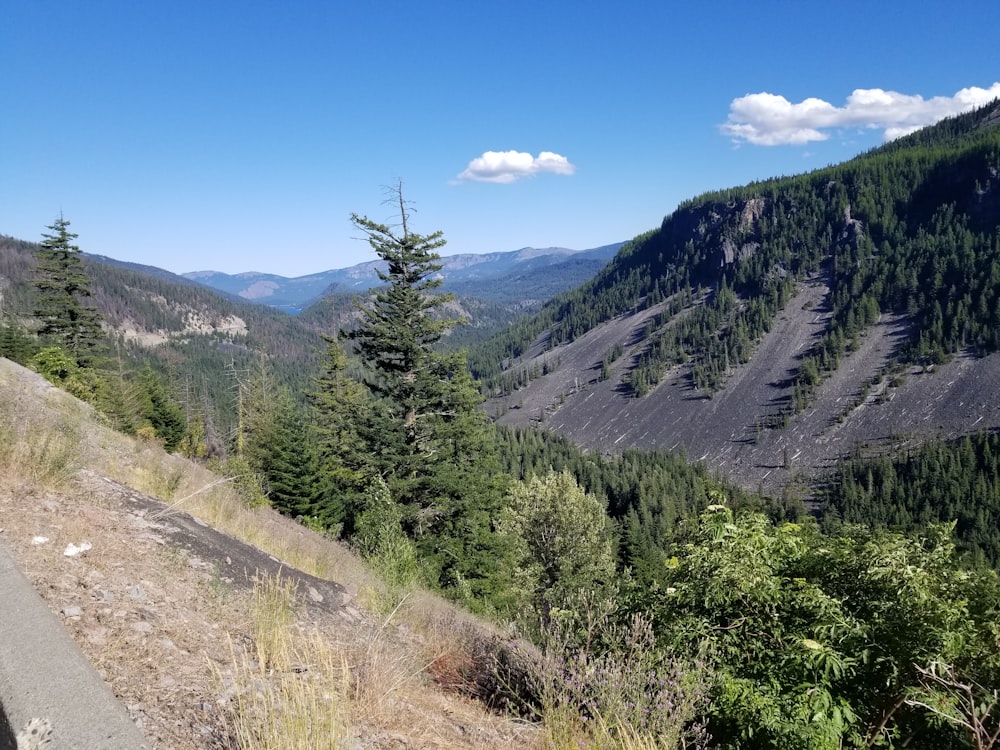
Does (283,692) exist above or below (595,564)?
above

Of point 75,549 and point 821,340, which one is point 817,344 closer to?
point 821,340

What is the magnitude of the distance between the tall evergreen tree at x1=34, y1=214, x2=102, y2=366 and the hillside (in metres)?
25.8

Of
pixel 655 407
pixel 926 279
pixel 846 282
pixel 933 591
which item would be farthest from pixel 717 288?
pixel 933 591

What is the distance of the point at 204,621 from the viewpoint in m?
4.56

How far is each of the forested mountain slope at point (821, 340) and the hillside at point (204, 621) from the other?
350 feet

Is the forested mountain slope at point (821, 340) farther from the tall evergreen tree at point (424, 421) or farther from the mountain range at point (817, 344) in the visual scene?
the tall evergreen tree at point (424, 421)

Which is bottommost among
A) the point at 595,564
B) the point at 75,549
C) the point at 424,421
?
the point at 595,564

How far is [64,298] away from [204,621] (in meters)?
Result: 32.5

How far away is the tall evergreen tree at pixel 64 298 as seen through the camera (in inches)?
1104

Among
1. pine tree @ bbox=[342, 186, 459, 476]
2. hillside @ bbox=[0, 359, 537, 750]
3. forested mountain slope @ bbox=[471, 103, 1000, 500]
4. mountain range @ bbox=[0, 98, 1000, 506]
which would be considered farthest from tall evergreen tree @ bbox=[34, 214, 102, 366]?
forested mountain slope @ bbox=[471, 103, 1000, 500]

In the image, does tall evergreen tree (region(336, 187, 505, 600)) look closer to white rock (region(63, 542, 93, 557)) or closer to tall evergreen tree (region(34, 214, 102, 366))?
white rock (region(63, 542, 93, 557))

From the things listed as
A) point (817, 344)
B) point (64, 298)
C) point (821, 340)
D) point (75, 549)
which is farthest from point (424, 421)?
point (821, 340)

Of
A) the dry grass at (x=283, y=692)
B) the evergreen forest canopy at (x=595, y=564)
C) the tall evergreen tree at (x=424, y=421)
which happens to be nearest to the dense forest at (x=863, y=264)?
the evergreen forest canopy at (x=595, y=564)

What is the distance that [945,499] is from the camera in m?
80.7
